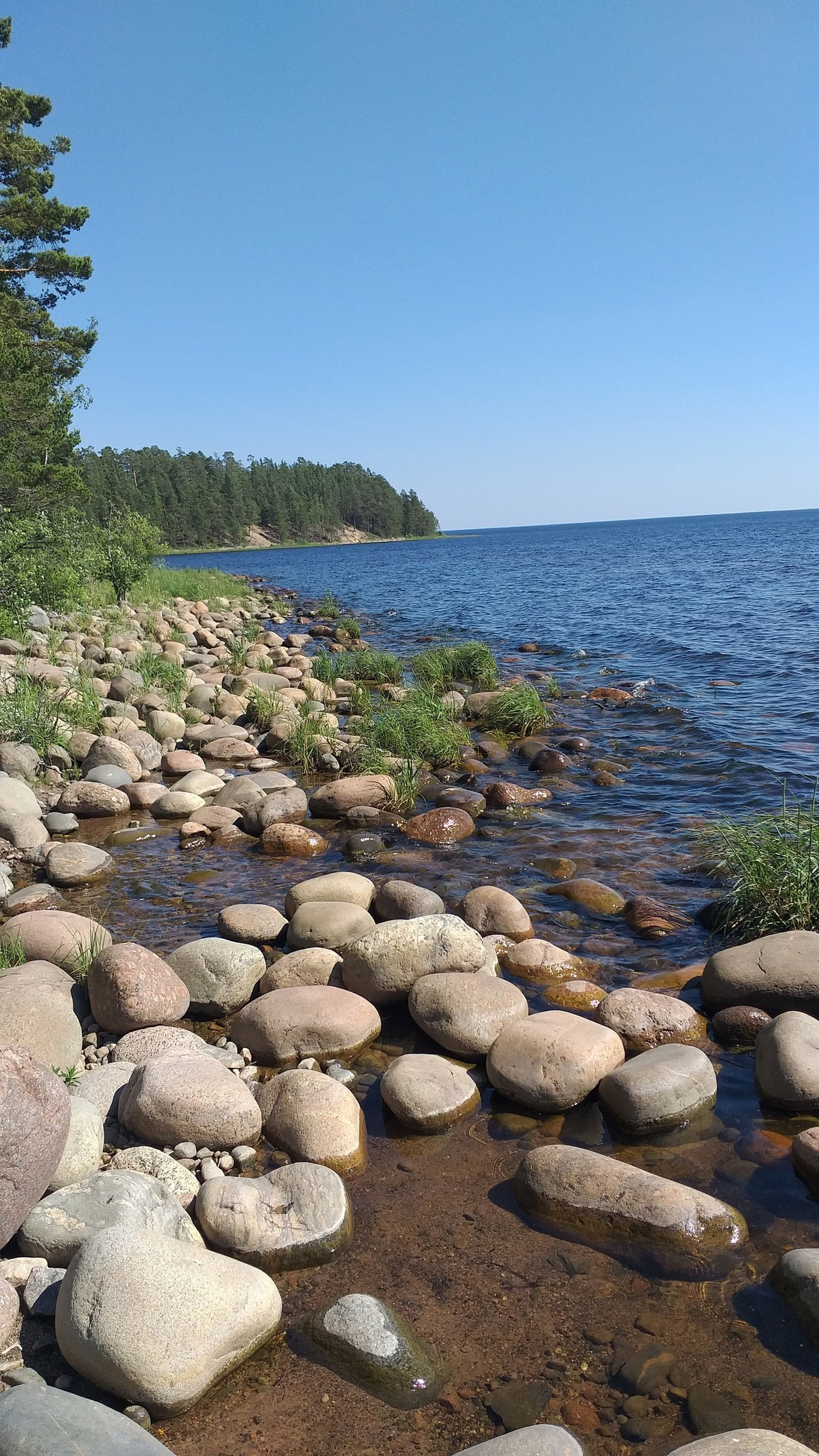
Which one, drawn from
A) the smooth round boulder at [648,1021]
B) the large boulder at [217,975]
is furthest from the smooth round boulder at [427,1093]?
the large boulder at [217,975]

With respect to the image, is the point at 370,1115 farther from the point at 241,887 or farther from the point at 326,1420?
the point at 241,887

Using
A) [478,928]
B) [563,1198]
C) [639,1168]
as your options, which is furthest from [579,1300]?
[478,928]

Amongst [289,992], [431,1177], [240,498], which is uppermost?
[240,498]

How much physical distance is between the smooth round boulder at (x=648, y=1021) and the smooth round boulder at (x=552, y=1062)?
0.33 m

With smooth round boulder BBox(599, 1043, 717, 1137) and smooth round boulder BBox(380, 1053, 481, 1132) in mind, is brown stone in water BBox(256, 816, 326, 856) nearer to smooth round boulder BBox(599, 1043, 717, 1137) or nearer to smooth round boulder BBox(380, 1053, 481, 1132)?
smooth round boulder BBox(380, 1053, 481, 1132)

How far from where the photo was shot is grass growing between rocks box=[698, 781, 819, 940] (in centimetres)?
651

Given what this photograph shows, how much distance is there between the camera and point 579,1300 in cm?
352

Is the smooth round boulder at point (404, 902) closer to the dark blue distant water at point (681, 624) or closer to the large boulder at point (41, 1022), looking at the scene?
the large boulder at point (41, 1022)

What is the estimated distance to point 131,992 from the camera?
541 cm

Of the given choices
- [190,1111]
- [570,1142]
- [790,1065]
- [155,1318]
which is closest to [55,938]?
[190,1111]

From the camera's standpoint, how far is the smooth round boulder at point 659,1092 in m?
4.58

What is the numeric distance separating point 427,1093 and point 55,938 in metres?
3.13

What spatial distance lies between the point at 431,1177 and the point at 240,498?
124278 mm

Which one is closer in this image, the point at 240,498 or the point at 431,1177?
the point at 431,1177
